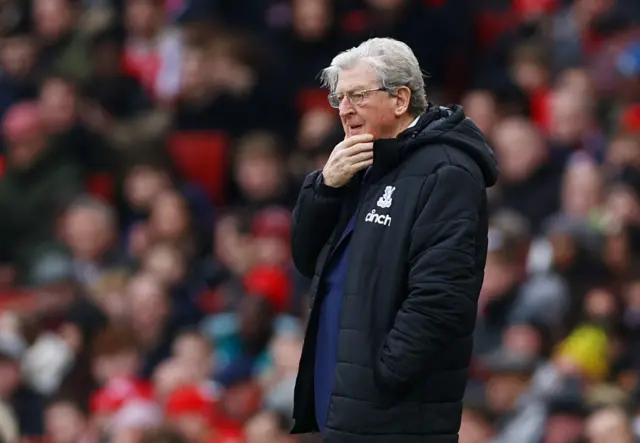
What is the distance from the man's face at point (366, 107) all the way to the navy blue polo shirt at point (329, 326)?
269mm

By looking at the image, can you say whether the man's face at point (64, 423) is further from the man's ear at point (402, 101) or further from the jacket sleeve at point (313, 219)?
the man's ear at point (402, 101)

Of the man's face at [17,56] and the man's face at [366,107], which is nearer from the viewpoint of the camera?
the man's face at [366,107]

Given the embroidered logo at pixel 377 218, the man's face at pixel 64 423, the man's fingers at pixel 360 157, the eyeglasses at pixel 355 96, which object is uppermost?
the eyeglasses at pixel 355 96

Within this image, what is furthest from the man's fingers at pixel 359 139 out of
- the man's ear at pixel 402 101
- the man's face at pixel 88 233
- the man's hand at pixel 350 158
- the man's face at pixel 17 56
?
the man's face at pixel 17 56

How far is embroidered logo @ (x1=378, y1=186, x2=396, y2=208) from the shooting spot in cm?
473

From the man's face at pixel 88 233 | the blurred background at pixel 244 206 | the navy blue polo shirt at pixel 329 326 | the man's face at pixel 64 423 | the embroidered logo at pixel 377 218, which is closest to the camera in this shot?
the embroidered logo at pixel 377 218

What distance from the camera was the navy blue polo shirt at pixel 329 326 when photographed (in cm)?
482

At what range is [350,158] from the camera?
480 cm

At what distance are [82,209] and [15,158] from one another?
88 centimetres

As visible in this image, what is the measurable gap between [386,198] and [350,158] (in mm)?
167

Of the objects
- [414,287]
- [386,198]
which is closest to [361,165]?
[386,198]

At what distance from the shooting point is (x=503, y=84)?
34.2ft

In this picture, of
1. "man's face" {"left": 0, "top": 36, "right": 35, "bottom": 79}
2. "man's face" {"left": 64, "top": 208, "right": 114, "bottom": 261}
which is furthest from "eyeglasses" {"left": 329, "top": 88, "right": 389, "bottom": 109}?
"man's face" {"left": 0, "top": 36, "right": 35, "bottom": 79}

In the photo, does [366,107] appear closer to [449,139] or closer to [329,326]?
[449,139]
